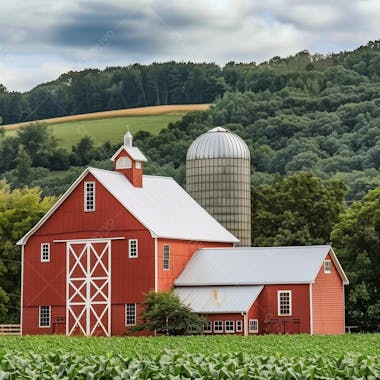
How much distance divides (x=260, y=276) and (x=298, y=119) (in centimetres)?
6803

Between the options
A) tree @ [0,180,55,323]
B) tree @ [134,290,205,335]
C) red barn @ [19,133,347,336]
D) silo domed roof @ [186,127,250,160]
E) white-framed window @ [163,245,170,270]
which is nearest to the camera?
tree @ [134,290,205,335]

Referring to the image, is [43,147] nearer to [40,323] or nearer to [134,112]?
[134,112]

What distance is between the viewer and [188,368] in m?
22.2

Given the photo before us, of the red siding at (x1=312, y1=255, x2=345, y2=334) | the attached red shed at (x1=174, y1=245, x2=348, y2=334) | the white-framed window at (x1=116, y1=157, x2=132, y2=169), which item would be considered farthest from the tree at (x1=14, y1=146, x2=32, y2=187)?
the red siding at (x1=312, y1=255, x2=345, y2=334)

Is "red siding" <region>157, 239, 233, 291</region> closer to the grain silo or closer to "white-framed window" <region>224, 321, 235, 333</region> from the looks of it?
"white-framed window" <region>224, 321, 235, 333</region>

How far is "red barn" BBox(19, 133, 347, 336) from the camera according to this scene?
5769cm

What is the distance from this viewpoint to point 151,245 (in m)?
58.4

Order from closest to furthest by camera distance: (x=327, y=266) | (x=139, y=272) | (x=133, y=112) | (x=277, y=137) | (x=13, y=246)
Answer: (x=139, y=272), (x=327, y=266), (x=13, y=246), (x=277, y=137), (x=133, y=112)

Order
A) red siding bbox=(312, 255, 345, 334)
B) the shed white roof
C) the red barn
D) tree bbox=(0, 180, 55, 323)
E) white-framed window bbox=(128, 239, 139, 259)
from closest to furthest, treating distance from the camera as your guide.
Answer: the red barn → red siding bbox=(312, 255, 345, 334) → white-framed window bbox=(128, 239, 139, 259) → the shed white roof → tree bbox=(0, 180, 55, 323)

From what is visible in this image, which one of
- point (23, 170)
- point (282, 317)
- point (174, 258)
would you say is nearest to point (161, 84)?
point (23, 170)

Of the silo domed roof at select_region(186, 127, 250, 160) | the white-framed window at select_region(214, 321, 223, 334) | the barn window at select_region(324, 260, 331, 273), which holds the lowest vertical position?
the white-framed window at select_region(214, 321, 223, 334)

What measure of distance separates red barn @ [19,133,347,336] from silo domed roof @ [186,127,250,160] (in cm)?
1093

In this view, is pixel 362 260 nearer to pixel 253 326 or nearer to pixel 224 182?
pixel 253 326

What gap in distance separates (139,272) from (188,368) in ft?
120
